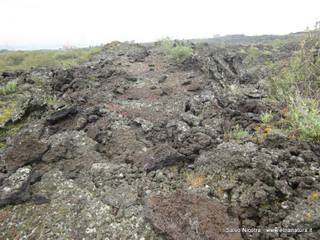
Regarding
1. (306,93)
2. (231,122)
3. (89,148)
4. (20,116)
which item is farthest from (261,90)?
(20,116)

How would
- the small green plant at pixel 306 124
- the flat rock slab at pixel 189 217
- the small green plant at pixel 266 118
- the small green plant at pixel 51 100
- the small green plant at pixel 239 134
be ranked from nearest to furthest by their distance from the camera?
the flat rock slab at pixel 189 217 < the small green plant at pixel 306 124 < the small green plant at pixel 239 134 < the small green plant at pixel 266 118 < the small green plant at pixel 51 100

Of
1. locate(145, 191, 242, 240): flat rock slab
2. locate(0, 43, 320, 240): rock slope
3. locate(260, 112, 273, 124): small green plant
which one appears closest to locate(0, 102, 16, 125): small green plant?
locate(0, 43, 320, 240): rock slope

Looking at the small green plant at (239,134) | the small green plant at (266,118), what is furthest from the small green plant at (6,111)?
the small green plant at (266,118)

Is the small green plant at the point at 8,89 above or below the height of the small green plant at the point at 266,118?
below

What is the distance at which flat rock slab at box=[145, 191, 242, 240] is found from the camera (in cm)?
391

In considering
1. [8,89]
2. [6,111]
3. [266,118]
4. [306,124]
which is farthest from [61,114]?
[306,124]

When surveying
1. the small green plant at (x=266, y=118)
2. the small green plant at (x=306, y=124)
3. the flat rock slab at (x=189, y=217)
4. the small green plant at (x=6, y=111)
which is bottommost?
the flat rock slab at (x=189, y=217)

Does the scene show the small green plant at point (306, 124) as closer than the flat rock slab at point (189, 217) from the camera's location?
No

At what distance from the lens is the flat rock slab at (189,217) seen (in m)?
3.91

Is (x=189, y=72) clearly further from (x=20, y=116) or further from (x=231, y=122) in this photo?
(x=20, y=116)

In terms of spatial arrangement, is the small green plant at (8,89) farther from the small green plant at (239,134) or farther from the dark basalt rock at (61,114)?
the small green plant at (239,134)

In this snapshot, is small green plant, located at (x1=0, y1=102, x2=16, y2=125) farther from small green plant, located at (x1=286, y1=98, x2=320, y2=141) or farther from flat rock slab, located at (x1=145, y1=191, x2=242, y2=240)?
small green plant, located at (x1=286, y1=98, x2=320, y2=141)

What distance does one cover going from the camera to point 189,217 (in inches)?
162

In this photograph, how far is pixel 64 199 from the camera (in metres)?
4.88
